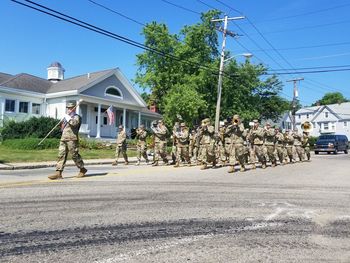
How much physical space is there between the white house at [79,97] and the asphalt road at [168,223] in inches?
1003

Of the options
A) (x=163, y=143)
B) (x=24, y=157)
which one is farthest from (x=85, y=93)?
(x=163, y=143)

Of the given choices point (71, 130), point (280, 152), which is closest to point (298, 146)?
point (280, 152)

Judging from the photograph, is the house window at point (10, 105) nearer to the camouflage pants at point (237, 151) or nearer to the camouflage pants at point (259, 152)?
the camouflage pants at point (259, 152)

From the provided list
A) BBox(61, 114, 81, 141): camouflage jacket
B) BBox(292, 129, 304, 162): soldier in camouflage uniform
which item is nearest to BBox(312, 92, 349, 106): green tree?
BBox(292, 129, 304, 162): soldier in camouflage uniform

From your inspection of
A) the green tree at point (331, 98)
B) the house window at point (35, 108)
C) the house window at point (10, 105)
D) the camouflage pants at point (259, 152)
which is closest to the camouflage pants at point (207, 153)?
the camouflage pants at point (259, 152)

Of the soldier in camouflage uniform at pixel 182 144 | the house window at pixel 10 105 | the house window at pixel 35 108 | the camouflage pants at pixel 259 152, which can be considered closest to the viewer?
the soldier in camouflage uniform at pixel 182 144

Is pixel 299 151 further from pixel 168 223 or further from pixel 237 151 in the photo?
pixel 168 223

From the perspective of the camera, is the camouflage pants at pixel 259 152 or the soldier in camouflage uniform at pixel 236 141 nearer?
the soldier in camouflage uniform at pixel 236 141

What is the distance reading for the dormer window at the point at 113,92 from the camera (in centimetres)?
3928

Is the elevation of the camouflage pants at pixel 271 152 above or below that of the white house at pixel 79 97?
below

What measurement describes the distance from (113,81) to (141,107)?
4.26m

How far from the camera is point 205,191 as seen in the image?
385 inches

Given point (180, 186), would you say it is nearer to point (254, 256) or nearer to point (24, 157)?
point (254, 256)

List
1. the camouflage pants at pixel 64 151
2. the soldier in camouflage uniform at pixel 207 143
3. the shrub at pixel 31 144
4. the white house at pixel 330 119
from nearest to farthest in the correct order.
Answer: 1. the camouflage pants at pixel 64 151
2. the soldier in camouflage uniform at pixel 207 143
3. the shrub at pixel 31 144
4. the white house at pixel 330 119
